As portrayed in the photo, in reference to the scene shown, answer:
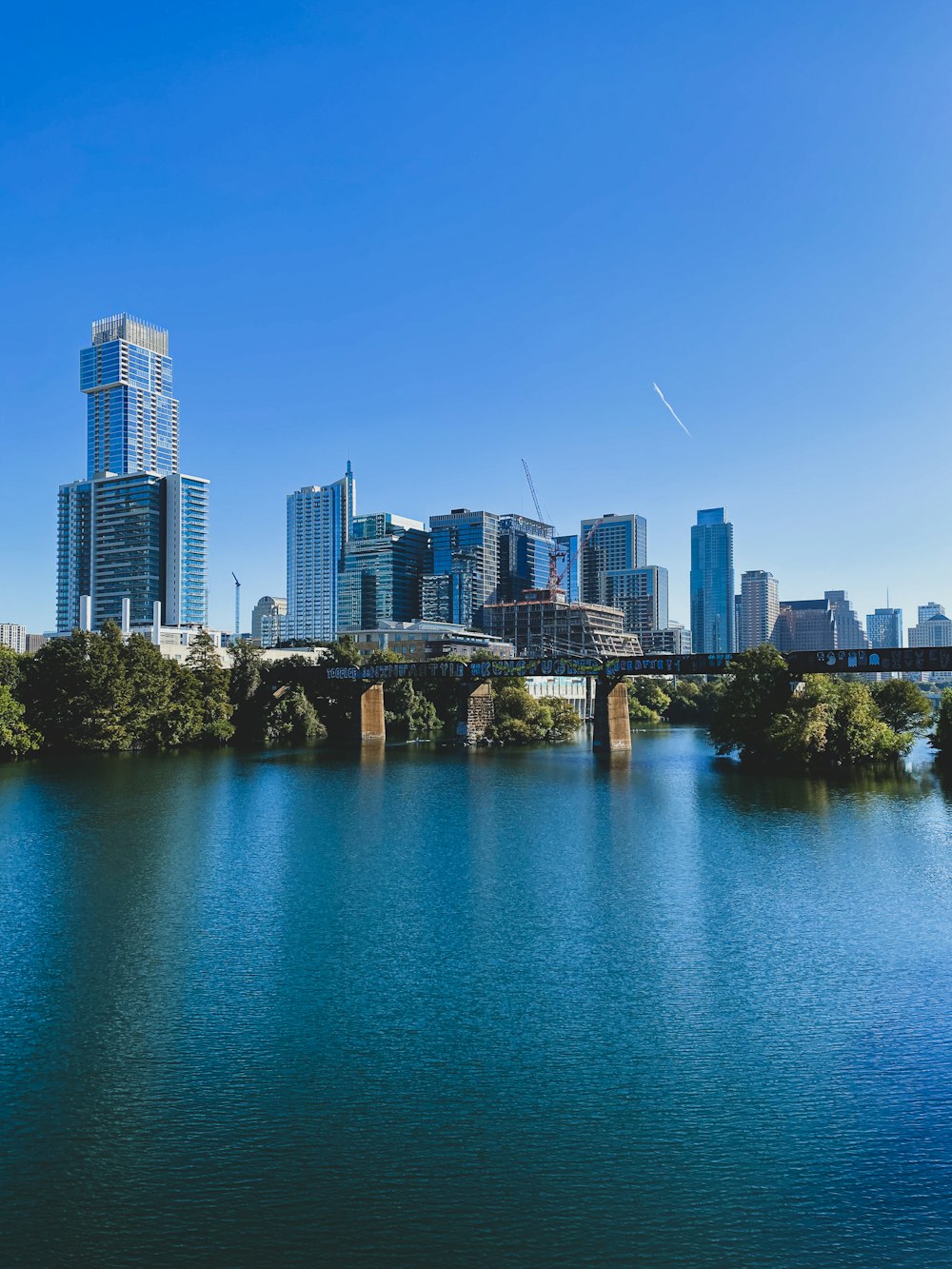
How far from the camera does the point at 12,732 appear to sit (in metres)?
84.3

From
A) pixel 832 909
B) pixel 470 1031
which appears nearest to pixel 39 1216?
pixel 470 1031

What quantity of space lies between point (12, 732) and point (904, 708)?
80121mm

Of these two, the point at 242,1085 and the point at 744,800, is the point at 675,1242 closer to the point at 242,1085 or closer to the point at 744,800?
the point at 242,1085

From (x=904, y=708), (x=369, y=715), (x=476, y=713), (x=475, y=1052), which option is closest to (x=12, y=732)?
(x=369, y=715)

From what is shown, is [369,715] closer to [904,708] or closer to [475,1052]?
[904,708]

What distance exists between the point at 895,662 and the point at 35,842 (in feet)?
235

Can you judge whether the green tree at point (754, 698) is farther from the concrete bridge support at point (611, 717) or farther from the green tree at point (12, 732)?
the green tree at point (12, 732)

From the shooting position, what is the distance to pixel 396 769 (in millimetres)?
80938

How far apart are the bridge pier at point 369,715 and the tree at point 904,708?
53.7m

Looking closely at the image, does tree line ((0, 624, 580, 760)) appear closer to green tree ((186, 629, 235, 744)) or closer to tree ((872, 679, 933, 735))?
green tree ((186, 629, 235, 744))

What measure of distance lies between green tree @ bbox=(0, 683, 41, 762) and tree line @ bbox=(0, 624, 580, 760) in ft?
0.34

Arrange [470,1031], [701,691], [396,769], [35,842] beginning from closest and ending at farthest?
1. [470,1031]
2. [35,842]
3. [396,769]
4. [701,691]

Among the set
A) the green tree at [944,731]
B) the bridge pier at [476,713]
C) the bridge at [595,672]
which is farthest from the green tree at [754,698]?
the bridge pier at [476,713]

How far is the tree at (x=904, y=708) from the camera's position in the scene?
88.1m
